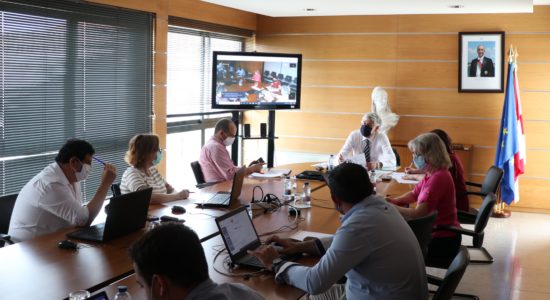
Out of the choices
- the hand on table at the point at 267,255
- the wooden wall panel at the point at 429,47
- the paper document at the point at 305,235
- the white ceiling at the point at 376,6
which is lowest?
the paper document at the point at 305,235

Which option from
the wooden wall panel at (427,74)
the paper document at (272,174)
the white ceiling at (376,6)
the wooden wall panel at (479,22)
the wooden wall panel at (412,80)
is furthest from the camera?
the wooden wall panel at (427,74)

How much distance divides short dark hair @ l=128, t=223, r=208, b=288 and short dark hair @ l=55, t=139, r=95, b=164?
2337 millimetres

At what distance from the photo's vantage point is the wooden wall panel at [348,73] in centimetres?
895

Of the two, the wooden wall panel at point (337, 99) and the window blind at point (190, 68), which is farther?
the wooden wall panel at point (337, 99)

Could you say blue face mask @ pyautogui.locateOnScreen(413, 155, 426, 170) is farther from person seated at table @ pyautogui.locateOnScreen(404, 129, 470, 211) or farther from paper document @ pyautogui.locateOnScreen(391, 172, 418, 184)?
paper document @ pyautogui.locateOnScreen(391, 172, 418, 184)

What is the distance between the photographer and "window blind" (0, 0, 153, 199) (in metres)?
5.34

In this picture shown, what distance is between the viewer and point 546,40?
26.9 feet

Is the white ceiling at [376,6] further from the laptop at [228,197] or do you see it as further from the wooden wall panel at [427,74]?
the laptop at [228,197]

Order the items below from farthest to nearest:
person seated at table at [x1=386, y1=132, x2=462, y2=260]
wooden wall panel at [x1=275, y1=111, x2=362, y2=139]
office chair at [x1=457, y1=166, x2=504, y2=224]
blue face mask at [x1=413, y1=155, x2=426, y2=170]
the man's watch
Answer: wooden wall panel at [x1=275, y1=111, x2=362, y2=139], office chair at [x1=457, y1=166, x2=504, y2=224], blue face mask at [x1=413, y1=155, x2=426, y2=170], person seated at table at [x1=386, y1=132, x2=462, y2=260], the man's watch

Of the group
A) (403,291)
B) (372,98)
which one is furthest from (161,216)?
(372,98)

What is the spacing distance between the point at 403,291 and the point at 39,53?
4112 mm

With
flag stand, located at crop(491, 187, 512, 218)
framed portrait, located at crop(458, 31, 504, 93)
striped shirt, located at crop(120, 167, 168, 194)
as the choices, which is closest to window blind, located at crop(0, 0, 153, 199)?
striped shirt, located at crop(120, 167, 168, 194)

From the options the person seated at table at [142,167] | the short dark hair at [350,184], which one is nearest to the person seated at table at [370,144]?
the person seated at table at [142,167]

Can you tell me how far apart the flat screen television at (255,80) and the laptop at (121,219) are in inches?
156
